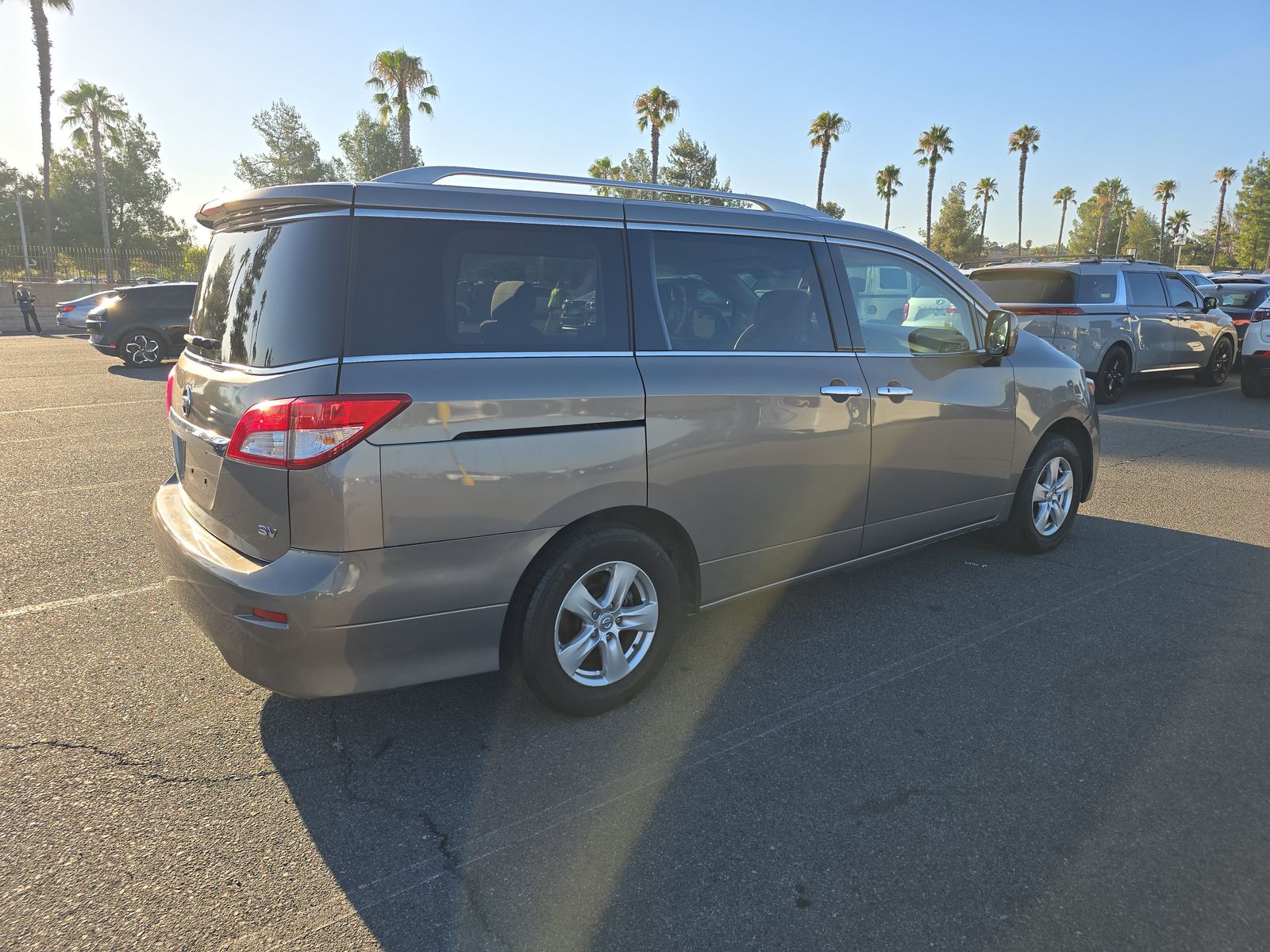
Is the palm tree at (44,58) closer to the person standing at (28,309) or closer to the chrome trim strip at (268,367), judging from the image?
the person standing at (28,309)

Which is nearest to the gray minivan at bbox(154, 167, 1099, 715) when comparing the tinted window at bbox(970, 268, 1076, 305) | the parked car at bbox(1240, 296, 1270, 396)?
the tinted window at bbox(970, 268, 1076, 305)

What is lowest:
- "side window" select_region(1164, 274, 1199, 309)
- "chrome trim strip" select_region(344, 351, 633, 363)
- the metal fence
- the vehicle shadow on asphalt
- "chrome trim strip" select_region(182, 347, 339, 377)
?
the vehicle shadow on asphalt

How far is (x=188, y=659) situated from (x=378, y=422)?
6.06ft

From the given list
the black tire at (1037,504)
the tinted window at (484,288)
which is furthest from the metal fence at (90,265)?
the tinted window at (484,288)

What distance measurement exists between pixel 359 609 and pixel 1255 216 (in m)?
80.8

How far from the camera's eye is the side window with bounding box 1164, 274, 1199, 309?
1211cm

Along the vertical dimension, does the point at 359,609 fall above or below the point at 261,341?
below

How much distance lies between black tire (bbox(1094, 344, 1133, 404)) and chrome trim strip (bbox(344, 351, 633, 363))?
396 inches

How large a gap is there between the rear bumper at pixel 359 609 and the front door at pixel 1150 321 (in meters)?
11.3

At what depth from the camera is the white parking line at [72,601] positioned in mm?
4086

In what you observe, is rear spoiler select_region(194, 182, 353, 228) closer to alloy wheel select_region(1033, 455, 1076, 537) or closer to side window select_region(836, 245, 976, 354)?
side window select_region(836, 245, 976, 354)

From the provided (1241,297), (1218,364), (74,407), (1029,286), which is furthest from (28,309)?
(1241,297)

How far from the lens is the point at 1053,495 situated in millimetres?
5078

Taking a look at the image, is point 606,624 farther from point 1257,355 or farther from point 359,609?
point 1257,355
